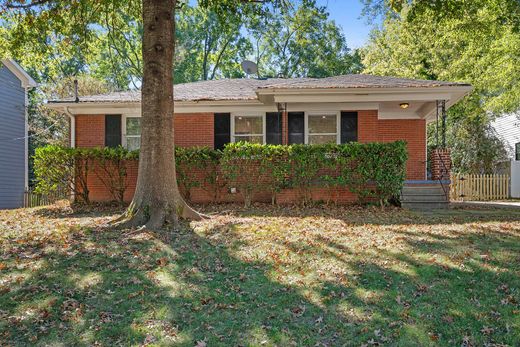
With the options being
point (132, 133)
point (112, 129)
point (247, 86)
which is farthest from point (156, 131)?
point (247, 86)

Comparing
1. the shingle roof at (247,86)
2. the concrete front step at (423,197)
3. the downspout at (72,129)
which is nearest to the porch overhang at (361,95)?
the shingle roof at (247,86)

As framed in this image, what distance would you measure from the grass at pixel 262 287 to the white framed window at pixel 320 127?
587 centimetres

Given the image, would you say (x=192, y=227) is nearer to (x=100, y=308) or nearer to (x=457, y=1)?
(x=100, y=308)

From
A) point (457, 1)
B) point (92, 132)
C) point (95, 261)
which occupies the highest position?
point (457, 1)

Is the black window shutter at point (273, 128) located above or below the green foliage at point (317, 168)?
above

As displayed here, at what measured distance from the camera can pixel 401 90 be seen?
449 inches

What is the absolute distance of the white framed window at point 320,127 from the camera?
41.8 ft

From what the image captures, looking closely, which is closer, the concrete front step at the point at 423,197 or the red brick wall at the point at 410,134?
the concrete front step at the point at 423,197

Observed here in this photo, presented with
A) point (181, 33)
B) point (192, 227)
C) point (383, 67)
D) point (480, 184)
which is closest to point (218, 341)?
point (192, 227)

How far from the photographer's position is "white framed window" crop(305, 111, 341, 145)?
1273 centimetres

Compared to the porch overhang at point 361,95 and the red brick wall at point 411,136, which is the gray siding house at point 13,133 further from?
the red brick wall at point 411,136

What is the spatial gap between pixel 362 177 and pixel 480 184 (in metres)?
10.3

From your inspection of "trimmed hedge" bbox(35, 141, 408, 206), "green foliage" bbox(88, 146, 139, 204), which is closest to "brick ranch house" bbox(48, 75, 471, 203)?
"green foliage" bbox(88, 146, 139, 204)

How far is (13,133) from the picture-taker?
18297 mm
